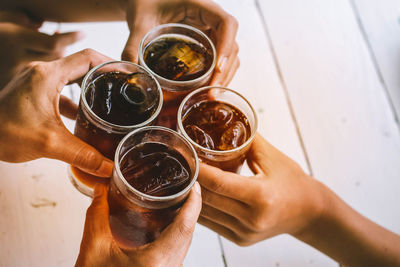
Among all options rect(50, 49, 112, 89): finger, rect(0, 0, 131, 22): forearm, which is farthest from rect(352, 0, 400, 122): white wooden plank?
rect(50, 49, 112, 89): finger

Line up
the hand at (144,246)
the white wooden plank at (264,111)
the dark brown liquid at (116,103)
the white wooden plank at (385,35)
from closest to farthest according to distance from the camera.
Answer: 1. the hand at (144,246)
2. the dark brown liquid at (116,103)
3. the white wooden plank at (264,111)
4. the white wooden plank at (385,35)

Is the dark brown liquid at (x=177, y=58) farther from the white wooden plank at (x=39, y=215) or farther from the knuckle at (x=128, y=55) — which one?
the white wooden plank at (x=39, y=215)

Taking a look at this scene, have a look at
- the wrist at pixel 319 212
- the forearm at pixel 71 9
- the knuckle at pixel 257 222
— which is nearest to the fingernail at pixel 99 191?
the knuckle at pixel 257 222

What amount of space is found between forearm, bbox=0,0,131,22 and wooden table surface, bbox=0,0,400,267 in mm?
37

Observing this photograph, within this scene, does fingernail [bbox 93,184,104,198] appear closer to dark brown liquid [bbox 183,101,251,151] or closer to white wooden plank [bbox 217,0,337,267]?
dark brown liquid [bbox 183,101,251,151]

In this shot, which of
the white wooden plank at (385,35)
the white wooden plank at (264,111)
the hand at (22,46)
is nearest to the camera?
the white wooden plank at (264,111)

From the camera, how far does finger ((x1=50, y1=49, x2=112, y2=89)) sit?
882mm

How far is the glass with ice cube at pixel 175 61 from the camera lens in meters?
0.91

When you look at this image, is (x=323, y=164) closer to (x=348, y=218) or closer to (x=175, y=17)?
(x=348, y=218)

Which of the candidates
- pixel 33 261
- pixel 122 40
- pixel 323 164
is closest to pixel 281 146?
pixel 323 164

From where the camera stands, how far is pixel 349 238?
1114 mm

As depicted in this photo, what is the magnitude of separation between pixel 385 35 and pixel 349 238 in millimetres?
894

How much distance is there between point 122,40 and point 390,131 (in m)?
1.03

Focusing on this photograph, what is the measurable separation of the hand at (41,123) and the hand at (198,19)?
0.25 metres
